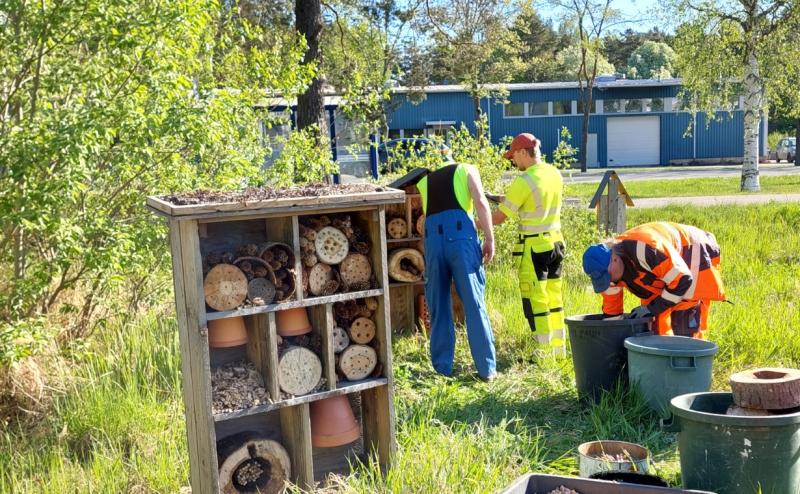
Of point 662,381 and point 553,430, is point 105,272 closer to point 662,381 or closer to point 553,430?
point 553,430

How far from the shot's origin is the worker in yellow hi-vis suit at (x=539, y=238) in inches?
275

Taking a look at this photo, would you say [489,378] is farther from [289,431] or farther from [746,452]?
[746,452]

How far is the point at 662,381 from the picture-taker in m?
5.18

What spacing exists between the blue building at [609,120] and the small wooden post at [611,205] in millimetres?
32154

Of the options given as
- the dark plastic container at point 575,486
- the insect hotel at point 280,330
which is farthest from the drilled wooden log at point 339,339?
the dark plastic container at point 575,486

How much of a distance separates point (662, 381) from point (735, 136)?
44.6m

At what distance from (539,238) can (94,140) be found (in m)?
3.66

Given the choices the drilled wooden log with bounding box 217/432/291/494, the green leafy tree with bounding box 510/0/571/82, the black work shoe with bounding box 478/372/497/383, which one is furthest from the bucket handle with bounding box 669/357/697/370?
the green leafy tree with bounding box 510/0/571/82

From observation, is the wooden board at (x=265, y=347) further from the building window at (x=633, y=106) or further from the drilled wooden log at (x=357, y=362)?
the building window at (x=633, y=106)

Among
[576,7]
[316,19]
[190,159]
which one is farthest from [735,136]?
[190,159]

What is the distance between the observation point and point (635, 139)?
47188 millimetres

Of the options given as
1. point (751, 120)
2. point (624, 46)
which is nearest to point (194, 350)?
point (751, 120)

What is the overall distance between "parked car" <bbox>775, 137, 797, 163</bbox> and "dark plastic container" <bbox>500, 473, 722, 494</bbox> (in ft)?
142

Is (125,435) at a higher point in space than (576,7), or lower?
lower
